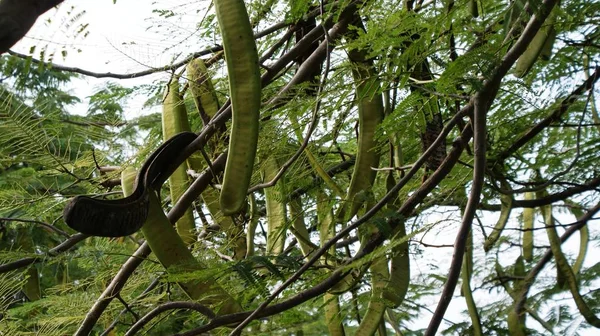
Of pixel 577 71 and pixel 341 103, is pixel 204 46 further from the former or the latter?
pixel 577 71

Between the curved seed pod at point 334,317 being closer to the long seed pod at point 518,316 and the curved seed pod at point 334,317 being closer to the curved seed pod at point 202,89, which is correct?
the curved seed pod at point 202,89

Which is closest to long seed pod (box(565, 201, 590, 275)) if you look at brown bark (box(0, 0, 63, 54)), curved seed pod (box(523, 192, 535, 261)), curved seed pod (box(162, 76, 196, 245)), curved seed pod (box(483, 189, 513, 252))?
curved seed pod (box(523, 192, 535, 261))

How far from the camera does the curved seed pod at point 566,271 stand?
12.6 feet

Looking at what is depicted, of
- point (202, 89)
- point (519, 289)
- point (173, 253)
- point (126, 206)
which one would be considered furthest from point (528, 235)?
point (126, 206)

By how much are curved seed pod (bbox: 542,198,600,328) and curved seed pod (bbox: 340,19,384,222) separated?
1.49 m

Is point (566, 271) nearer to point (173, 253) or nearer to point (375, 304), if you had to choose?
point (375, 304)

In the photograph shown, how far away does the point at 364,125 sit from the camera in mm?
2566

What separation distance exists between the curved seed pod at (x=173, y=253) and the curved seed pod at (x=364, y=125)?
0.51 meters

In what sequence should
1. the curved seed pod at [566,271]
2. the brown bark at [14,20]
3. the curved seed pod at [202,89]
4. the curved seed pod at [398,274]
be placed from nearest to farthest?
the brown bark at [14,20] → the curved seed pod at [398,274] → the curved seed pod at [202,89] → the curved seed pod at [566,271]

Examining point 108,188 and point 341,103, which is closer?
point 341,103

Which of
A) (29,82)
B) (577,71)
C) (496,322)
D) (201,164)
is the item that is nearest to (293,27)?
(201,164)

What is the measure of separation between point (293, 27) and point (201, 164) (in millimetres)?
591

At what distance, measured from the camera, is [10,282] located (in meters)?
3.70

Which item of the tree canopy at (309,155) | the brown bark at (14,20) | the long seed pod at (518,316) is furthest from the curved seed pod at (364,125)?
the long seed pod at (518,316)
